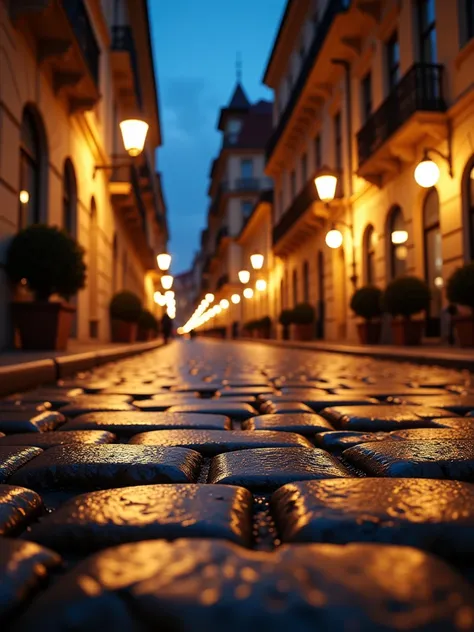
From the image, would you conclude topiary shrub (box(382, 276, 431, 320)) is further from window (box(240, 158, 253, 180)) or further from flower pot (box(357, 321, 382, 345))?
window (box(240, 158, 253, 180))

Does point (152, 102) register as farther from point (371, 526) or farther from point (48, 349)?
point (371, 526)

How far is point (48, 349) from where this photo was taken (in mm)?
8742

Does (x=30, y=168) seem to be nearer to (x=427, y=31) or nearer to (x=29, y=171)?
(x=29, y=171)

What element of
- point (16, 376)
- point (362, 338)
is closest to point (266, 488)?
point (16, 376)

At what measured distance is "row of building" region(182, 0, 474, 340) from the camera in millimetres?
12180

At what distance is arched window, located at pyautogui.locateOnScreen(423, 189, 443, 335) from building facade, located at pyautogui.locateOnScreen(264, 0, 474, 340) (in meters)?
0.03

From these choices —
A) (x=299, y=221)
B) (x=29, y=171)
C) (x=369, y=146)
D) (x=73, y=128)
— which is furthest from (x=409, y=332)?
(x=299, y=221)

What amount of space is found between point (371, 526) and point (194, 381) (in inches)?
189

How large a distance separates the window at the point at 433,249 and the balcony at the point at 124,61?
411 inches

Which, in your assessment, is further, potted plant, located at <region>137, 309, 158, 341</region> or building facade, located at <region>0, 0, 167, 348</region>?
potted plant, located at <region>137, 309, 158, 341</region>

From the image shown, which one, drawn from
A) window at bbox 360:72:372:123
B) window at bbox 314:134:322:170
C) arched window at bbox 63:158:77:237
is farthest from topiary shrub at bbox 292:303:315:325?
Result: arched window at bbox 63:158:77:237

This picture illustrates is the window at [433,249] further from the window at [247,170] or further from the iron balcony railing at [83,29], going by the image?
the window at [247,170]

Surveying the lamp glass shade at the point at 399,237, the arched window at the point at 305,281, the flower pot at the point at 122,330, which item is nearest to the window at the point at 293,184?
the arched window at the point at 305,281

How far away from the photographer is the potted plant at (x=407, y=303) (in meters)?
12.4
